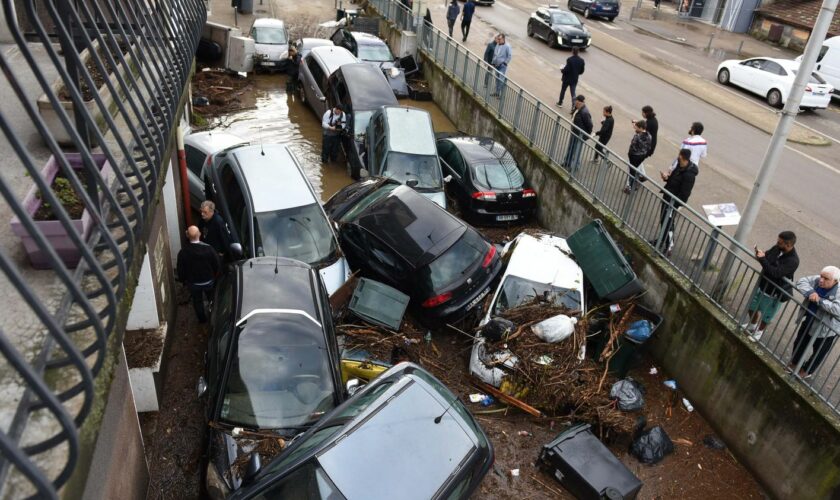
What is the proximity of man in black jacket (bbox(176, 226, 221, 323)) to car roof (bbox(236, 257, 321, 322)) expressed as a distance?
656 mm

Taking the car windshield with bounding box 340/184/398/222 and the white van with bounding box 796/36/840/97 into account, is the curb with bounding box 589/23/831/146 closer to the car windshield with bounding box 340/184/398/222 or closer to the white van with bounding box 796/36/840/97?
the white van with bounding box 796/36/840/97

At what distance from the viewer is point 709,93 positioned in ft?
63.2

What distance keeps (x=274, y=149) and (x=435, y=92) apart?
9.56m

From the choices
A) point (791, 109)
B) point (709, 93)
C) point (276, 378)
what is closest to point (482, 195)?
point (791, 109)

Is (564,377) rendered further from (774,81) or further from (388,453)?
(774,81)

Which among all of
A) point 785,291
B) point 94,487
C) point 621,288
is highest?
point 785,291

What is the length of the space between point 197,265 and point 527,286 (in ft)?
14.8

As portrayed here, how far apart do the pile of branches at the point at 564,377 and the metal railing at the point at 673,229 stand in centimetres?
150

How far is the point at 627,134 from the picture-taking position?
48.3 ft

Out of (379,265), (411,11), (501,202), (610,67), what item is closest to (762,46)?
(610,67)

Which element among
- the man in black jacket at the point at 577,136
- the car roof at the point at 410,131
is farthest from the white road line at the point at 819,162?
the car roof at the point at 410,131

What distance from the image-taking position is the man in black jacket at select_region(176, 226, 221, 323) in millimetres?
7730

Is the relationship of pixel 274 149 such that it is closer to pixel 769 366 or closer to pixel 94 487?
pixel 94 487

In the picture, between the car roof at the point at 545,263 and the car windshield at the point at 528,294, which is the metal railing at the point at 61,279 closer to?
the car windshield at the point at 528,294
